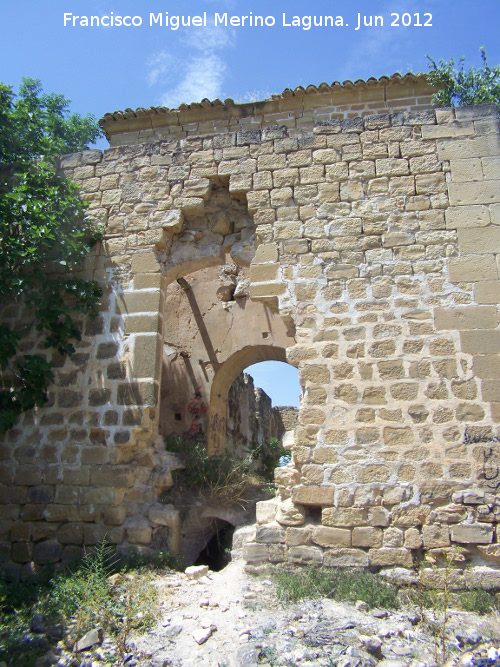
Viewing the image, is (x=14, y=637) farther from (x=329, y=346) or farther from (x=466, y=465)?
(x=466, y=465)

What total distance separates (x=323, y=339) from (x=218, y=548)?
9.60ft

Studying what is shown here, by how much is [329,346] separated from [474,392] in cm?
129

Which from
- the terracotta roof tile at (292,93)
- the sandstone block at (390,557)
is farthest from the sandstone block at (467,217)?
the terracotta roof tile at (292,93)

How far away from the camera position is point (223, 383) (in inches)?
399

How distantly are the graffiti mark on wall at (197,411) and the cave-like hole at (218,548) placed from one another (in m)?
3.05

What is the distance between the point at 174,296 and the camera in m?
10.5

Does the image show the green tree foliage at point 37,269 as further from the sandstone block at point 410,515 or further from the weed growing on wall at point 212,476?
the sandstone block at point 410,515

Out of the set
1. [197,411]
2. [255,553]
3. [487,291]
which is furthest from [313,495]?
[197,411]

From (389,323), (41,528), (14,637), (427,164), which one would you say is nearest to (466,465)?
(389,323)

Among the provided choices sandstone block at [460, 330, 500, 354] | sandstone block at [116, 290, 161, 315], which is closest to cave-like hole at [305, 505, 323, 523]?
sandstone block at [460, 330, 500, 354]

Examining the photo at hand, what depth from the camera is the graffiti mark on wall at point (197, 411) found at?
30.7 feet

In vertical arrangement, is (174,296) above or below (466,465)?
above

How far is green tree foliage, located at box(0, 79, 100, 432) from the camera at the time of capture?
5.49 m

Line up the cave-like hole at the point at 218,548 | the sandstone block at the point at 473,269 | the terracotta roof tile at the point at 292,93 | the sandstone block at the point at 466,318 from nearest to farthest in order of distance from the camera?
the sandstone block at the point at 466,318 → the sandstone block at the point at 473,269 → the cave-like hole at the point at 218,548 → the terracotta roof tile at the point at 292,93
